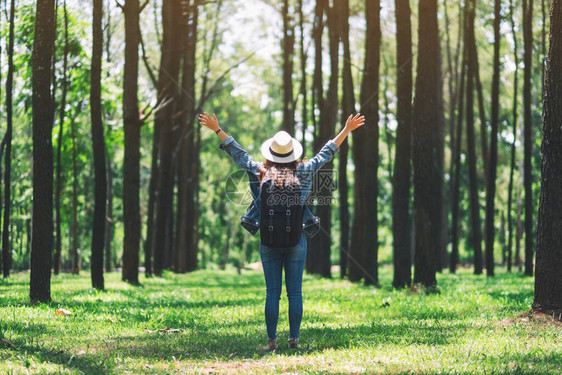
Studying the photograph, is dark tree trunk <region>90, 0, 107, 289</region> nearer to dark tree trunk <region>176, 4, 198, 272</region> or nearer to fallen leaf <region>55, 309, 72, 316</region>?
fallen leaf <region>55, 309, 72, 316</region>

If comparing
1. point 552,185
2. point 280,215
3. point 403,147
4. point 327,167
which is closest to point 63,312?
point 280,215

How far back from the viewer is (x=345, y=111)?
72.3ft

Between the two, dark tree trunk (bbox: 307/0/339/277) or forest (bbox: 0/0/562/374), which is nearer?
forest (bbox: 0/0/562/374)

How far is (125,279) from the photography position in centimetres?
1850

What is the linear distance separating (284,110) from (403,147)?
11.0 metres

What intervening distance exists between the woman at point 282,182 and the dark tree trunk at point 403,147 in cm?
845

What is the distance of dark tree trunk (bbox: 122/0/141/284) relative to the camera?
17.4 metres

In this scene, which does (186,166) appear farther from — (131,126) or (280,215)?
(280,215)

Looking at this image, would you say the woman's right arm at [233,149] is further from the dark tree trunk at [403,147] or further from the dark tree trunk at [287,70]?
the dark tree trunk at [287,70]

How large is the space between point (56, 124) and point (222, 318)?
62.0ft

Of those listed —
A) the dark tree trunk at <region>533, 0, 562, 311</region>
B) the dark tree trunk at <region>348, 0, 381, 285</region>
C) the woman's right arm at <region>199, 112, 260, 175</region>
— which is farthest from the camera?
the dark tree trunk at <region>348, 0, 381, 285</region>

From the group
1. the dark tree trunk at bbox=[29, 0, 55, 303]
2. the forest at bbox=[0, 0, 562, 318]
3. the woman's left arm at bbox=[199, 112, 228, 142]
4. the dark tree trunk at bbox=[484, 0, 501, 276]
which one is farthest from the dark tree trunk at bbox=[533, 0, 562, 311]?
the dark tree trunk at bbox=[484, 0, 501, 276]

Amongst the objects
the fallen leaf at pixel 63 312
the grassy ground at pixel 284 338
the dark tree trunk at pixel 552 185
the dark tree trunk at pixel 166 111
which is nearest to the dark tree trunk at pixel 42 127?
the grassy ground at pixel 284 338

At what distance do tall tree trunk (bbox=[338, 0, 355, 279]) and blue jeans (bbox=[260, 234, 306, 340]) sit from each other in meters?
13.4
